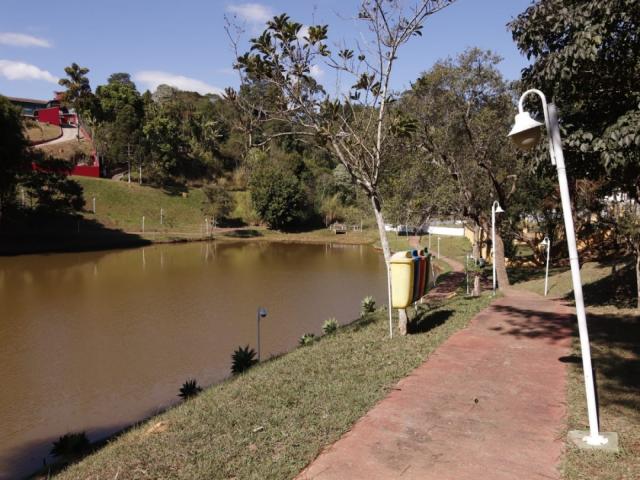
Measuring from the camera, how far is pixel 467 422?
5.22 meters

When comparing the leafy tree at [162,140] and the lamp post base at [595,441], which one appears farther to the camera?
the leafy tree at [162,140]

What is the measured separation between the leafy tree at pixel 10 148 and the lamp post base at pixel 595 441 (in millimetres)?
33689

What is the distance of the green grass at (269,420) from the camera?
4.63 metres

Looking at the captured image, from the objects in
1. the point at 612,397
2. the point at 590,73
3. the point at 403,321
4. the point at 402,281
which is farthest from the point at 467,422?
the point at 590,73

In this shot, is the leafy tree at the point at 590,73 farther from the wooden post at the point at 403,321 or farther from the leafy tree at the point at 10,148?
the leafy tree at the point at 10,148

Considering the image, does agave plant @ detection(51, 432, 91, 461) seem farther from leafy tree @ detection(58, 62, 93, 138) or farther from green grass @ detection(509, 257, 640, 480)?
leafy tree @ detection(58, 62, 93, 138)

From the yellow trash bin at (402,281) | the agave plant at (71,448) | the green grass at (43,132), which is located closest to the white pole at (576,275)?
the yellow trash bin at (402,281)

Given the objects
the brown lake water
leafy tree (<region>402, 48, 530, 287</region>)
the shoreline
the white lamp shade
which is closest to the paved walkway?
the white lamp shade

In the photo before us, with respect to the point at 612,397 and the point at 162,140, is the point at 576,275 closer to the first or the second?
the point at 612,397

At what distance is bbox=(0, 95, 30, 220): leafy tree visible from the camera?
31.0 metres

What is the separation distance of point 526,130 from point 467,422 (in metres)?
2.83

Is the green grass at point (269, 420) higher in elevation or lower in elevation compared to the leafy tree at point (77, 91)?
lower

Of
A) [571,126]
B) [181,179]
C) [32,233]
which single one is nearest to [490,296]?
[571,126]

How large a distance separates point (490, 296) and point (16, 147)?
1175 inches
